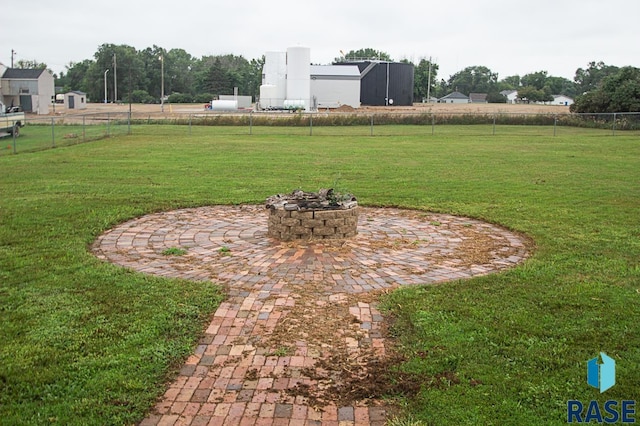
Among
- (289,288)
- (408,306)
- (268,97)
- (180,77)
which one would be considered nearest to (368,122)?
(268,97)

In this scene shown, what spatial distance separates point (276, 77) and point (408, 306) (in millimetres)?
55597

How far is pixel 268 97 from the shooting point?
57094mm

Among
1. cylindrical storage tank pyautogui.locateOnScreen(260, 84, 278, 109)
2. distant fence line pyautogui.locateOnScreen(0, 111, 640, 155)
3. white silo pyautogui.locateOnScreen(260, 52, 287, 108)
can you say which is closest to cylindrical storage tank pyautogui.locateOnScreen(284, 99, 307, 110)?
cylindrical storage tank pyautogui.locateOnScreen(260, 84, 278, 109)

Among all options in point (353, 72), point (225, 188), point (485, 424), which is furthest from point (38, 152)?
point (353, 72)

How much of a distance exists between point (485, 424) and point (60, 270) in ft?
15.1

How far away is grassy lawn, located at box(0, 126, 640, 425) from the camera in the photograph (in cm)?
353

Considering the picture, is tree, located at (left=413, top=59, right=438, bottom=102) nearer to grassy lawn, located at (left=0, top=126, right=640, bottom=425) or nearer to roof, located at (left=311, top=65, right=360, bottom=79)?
roof, located at (left=311, top=65, right=360, bottom=79)

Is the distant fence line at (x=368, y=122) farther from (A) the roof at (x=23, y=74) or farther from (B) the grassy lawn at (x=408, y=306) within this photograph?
(A) the roof at (x=23, y=74)

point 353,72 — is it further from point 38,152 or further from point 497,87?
point 497,87

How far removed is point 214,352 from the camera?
4.23 m

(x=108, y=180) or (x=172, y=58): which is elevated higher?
(x=172, y=58)

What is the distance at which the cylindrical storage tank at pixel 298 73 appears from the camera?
183 feet

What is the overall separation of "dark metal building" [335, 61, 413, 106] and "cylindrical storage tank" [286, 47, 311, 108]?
10.6 m

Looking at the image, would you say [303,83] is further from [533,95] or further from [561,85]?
[561,85]
